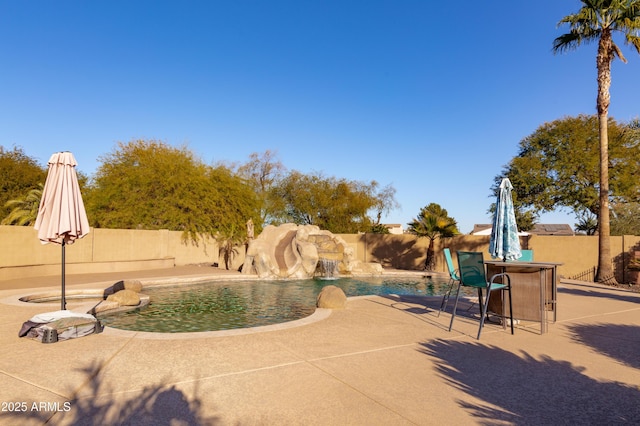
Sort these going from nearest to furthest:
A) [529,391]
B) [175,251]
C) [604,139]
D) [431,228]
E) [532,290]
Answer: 1. [529,391]
2. [532,290]
3. [604,139]
4. [431,228]
5. [175,251]

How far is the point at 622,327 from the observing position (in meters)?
6.85

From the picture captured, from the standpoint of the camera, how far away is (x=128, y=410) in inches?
131

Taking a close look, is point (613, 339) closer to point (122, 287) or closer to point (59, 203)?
point (59, 203)

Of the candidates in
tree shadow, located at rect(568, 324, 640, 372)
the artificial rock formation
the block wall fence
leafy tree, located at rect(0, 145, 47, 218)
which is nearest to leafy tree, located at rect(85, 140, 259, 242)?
the block wall fence

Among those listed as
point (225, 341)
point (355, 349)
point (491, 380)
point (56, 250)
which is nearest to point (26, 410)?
point (225, 341)

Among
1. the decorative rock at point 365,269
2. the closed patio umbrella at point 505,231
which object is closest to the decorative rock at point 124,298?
the closed patio umbrella at point 505,231

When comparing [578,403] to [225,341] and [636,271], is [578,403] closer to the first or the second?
[225,341]

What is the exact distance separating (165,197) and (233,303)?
13.7 m

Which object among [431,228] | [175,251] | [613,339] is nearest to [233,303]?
[613,339]

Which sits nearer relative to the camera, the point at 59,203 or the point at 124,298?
the point at 59,203

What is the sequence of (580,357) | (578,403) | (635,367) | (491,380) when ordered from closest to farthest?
1. (578,403)
2. (491,380)
3. (635,367)
4. (580,357)

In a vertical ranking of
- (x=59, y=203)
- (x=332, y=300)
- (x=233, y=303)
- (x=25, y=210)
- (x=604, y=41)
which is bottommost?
(x=233, y=303)

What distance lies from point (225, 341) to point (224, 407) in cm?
217

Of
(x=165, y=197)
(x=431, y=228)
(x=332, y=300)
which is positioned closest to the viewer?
(x=332, y=300)
